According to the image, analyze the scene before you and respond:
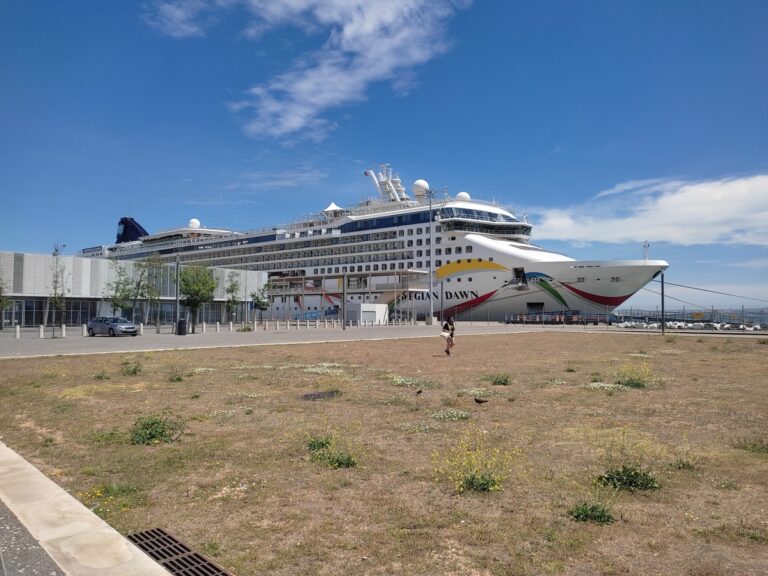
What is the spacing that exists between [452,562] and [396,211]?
77.3 meters

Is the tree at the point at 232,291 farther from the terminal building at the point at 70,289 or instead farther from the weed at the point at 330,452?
the weed at the point at 330,452

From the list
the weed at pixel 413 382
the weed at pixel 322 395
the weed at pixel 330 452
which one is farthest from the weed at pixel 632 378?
the weed at pixel 330 452

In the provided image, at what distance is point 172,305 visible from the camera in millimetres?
61281

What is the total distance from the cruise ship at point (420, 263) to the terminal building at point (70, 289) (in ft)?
25.8

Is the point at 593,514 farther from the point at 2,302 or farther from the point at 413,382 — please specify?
the point at 2,302

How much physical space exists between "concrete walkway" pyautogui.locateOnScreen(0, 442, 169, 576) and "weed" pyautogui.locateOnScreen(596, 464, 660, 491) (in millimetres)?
4385

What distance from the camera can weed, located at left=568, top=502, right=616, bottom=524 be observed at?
4.76 m

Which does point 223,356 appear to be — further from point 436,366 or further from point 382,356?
point 436,366

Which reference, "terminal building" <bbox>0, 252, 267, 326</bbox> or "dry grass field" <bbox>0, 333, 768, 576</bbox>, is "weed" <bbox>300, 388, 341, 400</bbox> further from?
"terminal building" <bbox>0, 252, 267, 326</bbox>

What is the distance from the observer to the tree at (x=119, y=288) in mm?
49938

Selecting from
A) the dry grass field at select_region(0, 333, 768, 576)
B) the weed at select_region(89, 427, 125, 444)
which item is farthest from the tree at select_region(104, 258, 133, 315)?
the weed at select_region(89, 427, 125, 444)

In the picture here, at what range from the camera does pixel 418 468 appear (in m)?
6.38

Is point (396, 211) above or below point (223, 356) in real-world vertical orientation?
above

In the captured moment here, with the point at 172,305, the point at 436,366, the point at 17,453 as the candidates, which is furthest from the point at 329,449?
the point at 172,305
